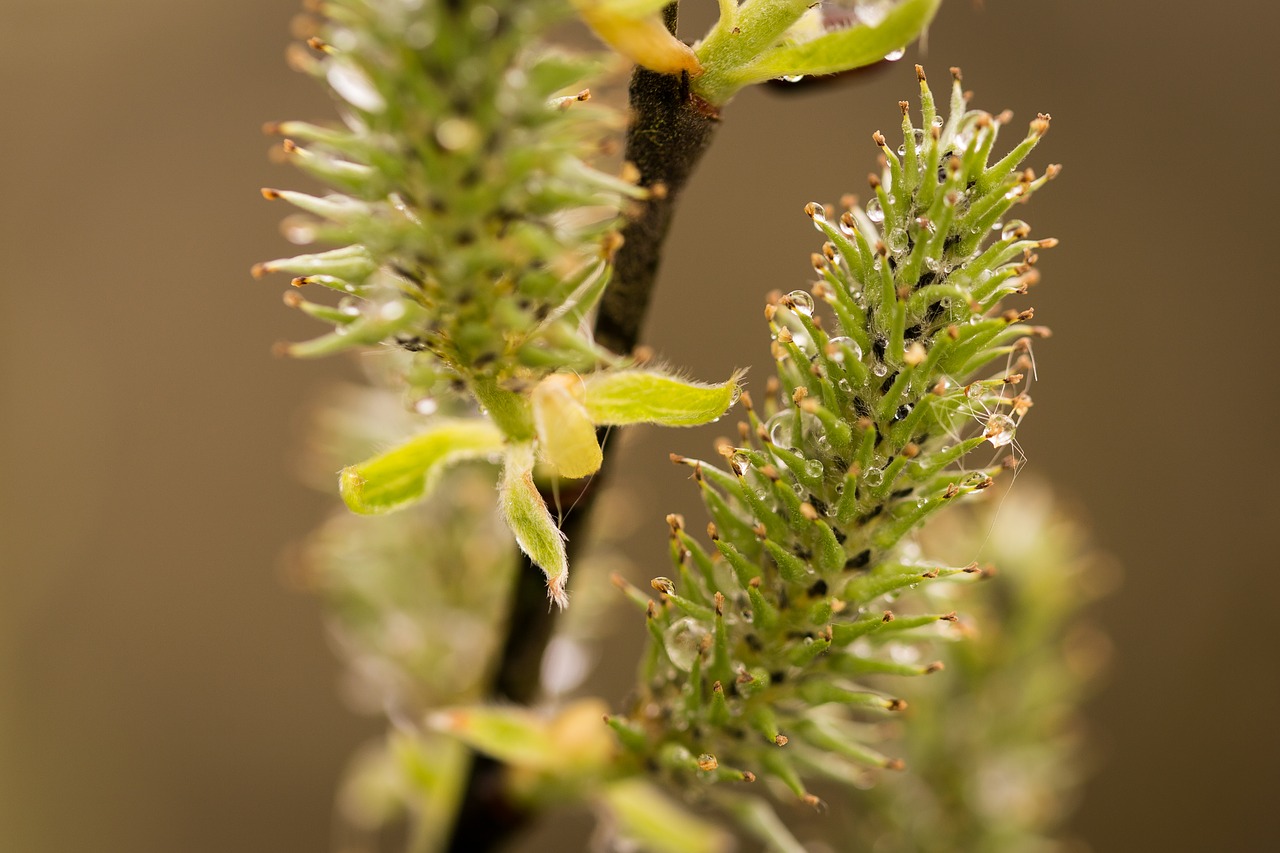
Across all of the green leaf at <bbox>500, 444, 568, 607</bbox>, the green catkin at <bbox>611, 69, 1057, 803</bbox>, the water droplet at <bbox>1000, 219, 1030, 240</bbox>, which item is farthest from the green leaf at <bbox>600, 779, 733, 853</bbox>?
the water droplet at <bbox>1000, 219, 1030, 240</bbox>

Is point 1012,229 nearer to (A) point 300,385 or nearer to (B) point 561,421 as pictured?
(B) point 561,421

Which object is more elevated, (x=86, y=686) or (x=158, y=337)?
(x=158, y=337)

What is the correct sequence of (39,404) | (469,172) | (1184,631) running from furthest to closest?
(39,404)
(1184,631)
(469,172)

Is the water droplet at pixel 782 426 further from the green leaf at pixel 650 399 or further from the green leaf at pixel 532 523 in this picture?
the green leaf at pixel 532 523

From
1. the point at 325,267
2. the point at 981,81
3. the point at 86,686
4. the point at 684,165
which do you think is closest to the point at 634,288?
the point at 684,165

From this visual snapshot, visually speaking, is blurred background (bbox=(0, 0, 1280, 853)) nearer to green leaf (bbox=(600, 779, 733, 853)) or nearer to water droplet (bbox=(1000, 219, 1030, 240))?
green leaf (bbox=(600, 779, 733, 853))

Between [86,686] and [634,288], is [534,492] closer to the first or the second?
[634,288]
